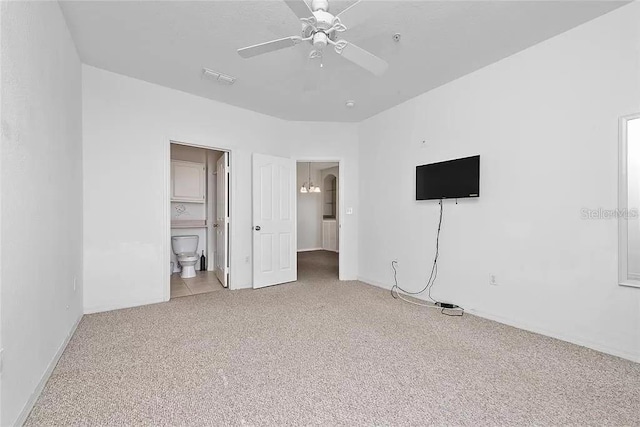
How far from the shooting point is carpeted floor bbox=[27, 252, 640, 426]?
5.03 ft

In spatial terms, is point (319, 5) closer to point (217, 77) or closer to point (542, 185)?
point (217, 77)

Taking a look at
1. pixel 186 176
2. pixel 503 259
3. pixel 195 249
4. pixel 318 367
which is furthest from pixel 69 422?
pixel 186 176

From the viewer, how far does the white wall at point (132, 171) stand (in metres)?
3.07

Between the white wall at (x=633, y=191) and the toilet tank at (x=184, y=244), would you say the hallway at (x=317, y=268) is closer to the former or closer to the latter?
the toilet tank at (x=184, y=244)

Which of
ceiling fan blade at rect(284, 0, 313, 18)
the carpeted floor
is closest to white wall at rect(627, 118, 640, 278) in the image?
the carpeted floor

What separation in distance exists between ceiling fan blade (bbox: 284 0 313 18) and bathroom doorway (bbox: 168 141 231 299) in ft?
9.58

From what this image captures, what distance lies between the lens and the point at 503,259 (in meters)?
2.87

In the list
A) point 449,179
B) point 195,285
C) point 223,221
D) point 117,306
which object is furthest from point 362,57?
point 195,285

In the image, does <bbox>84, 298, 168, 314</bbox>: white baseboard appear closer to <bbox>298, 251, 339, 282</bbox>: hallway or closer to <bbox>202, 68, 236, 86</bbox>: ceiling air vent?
<bbox>298, 251, 339, 282</bbox>: hallway

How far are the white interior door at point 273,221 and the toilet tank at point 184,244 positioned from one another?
1609 mm

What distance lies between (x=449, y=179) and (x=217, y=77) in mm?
2881

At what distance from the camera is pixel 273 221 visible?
4.39 m

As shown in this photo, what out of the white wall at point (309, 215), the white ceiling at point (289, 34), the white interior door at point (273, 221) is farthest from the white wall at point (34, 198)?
the white wall at point (309, 215)

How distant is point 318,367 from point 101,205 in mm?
2875
